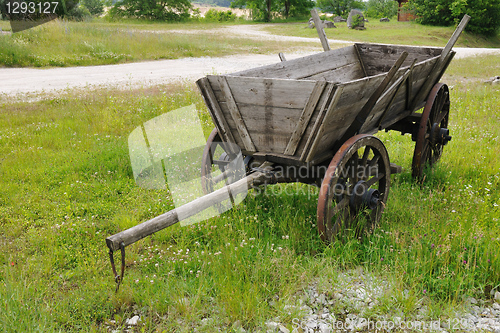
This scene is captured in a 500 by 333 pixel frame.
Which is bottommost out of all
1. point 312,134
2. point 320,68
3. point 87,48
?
point 312,134

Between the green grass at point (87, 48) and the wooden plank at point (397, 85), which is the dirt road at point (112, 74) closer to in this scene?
the green grass at point (87, 48)

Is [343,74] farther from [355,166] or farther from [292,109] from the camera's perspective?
[292,109]

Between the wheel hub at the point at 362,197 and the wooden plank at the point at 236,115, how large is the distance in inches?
38.9

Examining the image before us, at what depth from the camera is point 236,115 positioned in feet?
10.9

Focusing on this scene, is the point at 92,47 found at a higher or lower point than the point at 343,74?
higher

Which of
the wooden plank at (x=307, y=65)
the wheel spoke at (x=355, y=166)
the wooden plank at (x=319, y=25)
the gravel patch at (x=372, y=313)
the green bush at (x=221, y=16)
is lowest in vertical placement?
the gravel patch at (x=372, y=313)

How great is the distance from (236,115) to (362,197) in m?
1.33

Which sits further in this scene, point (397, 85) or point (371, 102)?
point (397, 85)

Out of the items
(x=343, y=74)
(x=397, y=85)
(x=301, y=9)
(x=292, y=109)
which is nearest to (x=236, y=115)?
(x=292, y=109)

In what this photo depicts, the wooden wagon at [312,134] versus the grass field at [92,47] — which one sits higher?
the grass field at [92,47]

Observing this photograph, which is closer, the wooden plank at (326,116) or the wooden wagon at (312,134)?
the wooden plank at (326,116)

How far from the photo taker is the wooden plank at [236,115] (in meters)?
3.21

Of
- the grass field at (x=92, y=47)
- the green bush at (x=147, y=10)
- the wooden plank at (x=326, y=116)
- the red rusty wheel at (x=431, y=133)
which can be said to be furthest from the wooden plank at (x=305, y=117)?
the green bush at (x=147, y=10)

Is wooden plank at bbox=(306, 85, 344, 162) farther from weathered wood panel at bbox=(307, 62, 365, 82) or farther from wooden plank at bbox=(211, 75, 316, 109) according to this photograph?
weathered wood panel at bbox=(307, 62, 365, 82)
